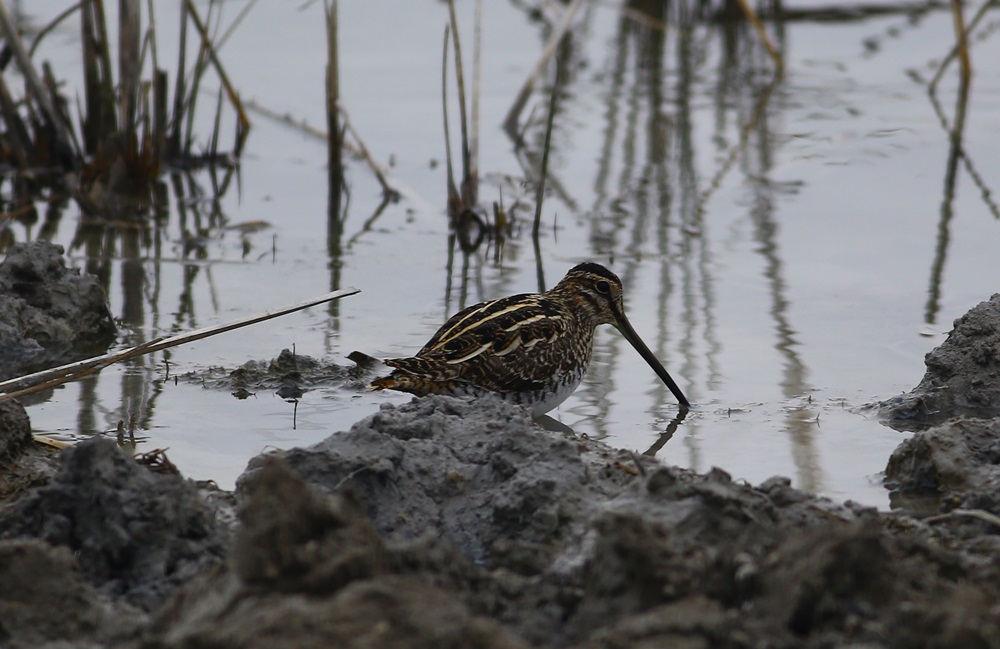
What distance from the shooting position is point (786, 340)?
6598 millimetres

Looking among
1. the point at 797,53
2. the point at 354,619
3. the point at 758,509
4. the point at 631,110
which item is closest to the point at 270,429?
the point at 758,509

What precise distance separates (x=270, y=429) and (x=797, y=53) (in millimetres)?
9035

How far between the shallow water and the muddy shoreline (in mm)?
698

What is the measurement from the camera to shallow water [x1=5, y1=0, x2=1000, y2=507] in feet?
18.5

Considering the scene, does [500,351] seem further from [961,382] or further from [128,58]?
[128,58]

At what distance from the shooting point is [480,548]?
4023 mm

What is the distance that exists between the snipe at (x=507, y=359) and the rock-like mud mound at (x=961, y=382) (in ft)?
2.96

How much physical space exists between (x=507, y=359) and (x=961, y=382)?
71.6 inches

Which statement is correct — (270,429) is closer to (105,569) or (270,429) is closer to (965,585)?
(105,569)

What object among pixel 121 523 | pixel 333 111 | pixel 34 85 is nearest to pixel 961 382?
pixel 121 523

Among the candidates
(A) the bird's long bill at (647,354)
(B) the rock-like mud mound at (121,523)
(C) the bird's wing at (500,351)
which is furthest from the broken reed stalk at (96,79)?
(B) the rock-like mud mound at (121,523)

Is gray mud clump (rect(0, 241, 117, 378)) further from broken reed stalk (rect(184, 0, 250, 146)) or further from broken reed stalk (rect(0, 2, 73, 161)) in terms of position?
broken reed stalk (rect(184, 0, 250, 146))

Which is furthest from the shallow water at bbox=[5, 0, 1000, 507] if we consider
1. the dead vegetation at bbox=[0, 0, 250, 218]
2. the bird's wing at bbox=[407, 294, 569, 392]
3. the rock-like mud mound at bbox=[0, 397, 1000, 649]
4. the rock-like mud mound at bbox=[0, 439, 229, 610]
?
the rock-like mud mound at bbox=[0, 439, 229, 610]

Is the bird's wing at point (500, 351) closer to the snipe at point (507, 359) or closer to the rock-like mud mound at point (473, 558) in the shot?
the snipe at point (507, 359)
